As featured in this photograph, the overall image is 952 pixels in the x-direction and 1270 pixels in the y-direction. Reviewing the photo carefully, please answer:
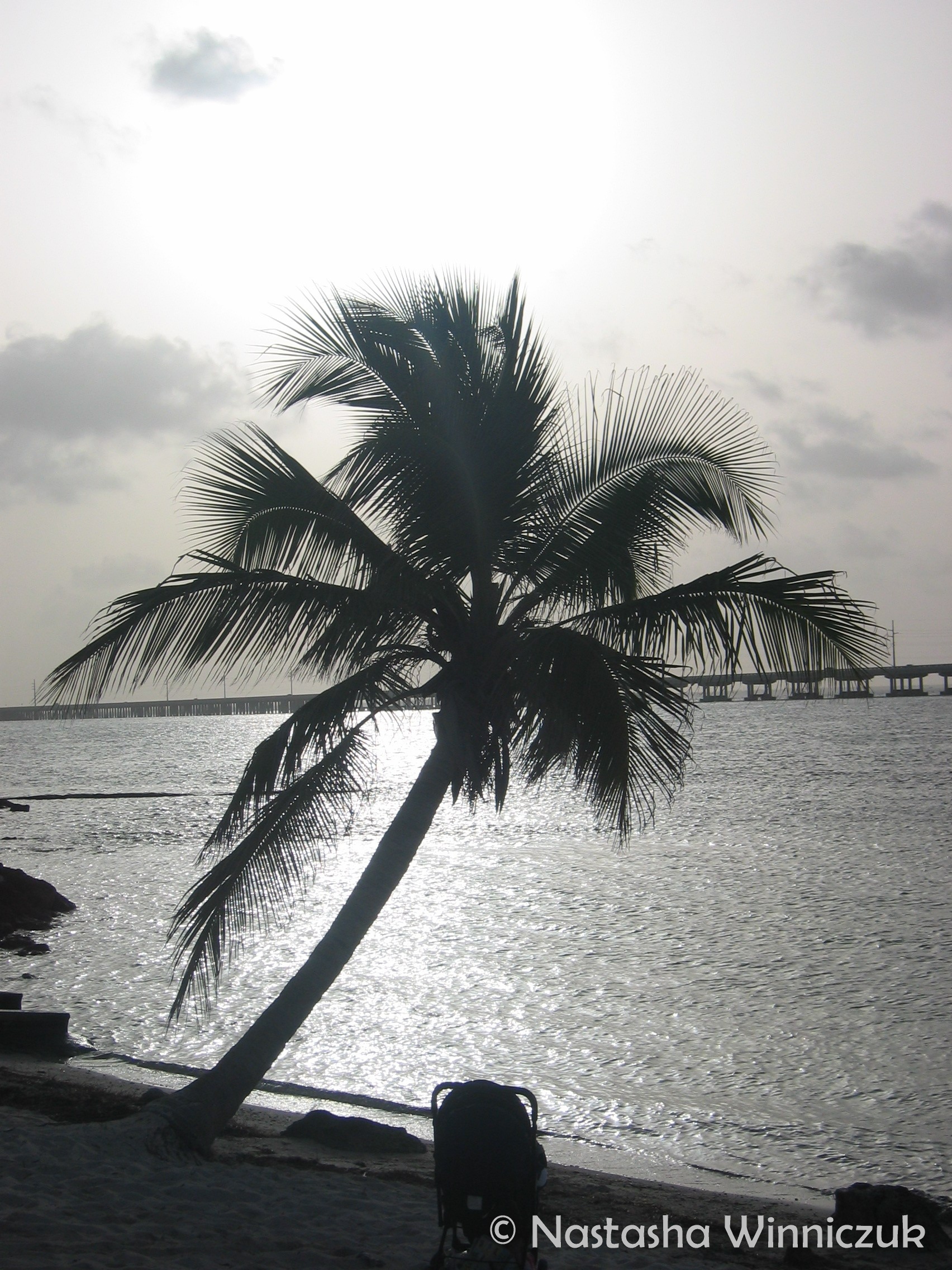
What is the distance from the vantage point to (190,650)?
26.9 feet

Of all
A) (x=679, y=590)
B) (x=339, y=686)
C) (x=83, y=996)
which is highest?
(x=679, y=590)

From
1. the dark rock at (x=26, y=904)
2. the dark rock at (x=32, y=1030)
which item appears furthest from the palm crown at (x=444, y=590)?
the dark rock at (x=26, y=904)

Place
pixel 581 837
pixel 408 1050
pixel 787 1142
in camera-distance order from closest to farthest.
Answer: pixel 787 1142 → pixel 408 1050 → pixel 581 837

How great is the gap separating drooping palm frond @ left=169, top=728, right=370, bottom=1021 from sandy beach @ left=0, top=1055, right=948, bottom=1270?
46.4 inches

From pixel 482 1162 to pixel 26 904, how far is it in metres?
23.4

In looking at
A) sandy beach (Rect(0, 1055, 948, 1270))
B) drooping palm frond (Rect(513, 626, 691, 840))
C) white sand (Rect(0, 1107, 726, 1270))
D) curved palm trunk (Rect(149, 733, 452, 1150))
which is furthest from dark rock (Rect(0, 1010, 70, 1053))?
drooping palm frond (Rect(513, 626, 691, 840))

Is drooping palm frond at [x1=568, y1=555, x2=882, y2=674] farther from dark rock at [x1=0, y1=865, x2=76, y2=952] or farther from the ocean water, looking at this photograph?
dark rock at [x1=0, y1=865, x2=76, y2=952]

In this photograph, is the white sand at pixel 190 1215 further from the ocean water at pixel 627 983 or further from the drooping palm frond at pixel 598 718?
the ocean water at pixel 627 983

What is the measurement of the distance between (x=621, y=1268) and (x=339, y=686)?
4.46m

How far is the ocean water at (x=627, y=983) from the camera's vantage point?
44.3 ft

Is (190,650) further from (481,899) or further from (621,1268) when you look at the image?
(481,899)

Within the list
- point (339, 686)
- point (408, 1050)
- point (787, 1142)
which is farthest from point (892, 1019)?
point (339, 686)
